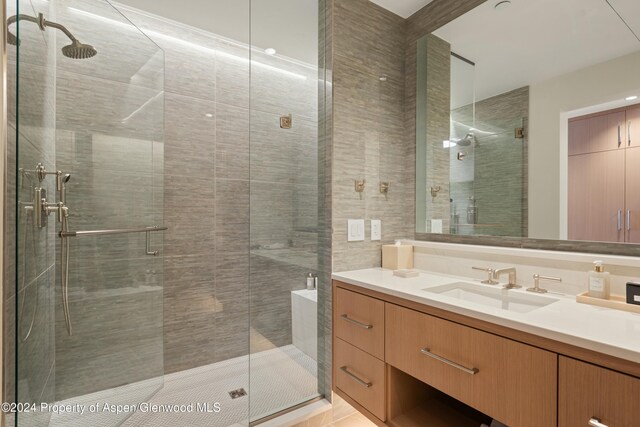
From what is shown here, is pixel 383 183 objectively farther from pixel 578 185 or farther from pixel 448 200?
pixel 578 185

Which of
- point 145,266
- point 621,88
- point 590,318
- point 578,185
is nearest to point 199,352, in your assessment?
point 145,266

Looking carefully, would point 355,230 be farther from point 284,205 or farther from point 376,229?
point 284,205

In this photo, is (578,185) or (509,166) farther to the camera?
(509,166)

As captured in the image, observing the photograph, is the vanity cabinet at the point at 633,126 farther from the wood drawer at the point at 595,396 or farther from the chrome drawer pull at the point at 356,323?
the chrome drawer pull at the point at 356,323

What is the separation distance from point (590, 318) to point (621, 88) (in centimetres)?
89

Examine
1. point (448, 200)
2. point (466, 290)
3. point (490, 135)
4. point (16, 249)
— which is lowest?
point (466, 290)

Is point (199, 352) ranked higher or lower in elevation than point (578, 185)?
lower

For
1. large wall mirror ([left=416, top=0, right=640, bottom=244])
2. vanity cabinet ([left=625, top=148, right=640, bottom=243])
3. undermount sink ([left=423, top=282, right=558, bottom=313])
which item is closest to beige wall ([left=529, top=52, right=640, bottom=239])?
large wall mirror ([left=416, top=0, right=640, bottom=244])

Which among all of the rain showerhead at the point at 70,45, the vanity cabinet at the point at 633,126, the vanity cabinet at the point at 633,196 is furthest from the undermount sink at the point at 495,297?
the rain showerhead at the point at 70,45

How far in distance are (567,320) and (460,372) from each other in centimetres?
36

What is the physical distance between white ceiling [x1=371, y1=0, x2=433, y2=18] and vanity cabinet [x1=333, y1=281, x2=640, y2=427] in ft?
5.42

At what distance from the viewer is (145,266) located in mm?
1933

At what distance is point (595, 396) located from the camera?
30.1 inches

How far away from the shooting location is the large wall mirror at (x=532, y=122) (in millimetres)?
1186
